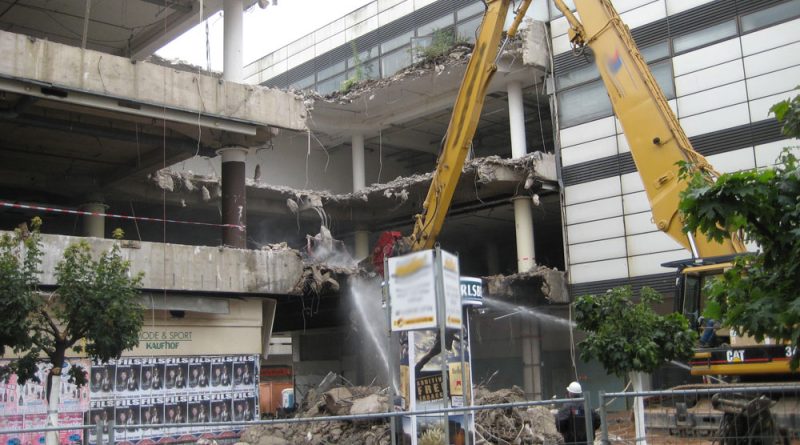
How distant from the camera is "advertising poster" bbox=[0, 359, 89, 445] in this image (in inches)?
671

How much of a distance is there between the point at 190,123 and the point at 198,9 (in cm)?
549

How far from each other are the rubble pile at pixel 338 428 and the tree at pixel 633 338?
5397 mm

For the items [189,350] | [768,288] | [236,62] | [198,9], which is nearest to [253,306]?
[189,350]

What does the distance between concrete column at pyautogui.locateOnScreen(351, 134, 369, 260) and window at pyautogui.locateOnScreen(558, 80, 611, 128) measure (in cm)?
889

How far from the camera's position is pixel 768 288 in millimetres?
6973

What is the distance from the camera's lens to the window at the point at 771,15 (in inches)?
855

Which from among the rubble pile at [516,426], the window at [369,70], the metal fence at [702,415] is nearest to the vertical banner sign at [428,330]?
the metal fence at [702,415]

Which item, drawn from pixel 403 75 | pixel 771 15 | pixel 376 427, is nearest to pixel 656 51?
pixel 771 15

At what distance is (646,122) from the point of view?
50.5ft

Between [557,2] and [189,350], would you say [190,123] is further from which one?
[557,2]

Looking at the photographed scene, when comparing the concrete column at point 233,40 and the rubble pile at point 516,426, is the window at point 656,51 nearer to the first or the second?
the rubble pile at point 516,426

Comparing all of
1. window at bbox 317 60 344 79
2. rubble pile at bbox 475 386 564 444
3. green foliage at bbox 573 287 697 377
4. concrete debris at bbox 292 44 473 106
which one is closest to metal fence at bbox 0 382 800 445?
green foliage at bbox 573 287 697 377

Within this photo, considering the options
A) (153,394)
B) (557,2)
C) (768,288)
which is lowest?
(153,394)

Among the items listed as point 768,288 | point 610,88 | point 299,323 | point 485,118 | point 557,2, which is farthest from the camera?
point 299,323
